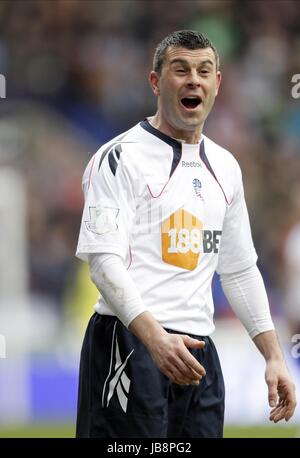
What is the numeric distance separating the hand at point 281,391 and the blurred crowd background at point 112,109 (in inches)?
197

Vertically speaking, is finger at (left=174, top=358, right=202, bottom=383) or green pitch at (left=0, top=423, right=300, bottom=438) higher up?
finger at (left=174, top=358, right=202, bottom=383)

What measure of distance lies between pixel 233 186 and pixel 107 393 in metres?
1.01

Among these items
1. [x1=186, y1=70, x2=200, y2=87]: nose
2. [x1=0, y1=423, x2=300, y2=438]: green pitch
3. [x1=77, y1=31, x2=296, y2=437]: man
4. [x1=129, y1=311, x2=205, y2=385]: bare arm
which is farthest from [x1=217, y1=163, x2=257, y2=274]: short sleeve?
[x1=0, y1=423, x2=300, y2=438]: green pitch

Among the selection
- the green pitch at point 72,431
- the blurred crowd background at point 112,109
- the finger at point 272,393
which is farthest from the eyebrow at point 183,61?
the blurred crowd background at point 112,109

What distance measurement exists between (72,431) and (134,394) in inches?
157

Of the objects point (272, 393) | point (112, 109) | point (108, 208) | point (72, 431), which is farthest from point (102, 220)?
point (112, 109)

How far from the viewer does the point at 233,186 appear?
4.46 m

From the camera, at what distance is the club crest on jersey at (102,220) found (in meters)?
4.02

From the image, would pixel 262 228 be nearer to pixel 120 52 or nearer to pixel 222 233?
pixel 120 52

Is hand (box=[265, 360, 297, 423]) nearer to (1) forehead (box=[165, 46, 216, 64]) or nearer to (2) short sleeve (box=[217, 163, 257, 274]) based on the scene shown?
(2) short sleeve (box=[217, 163, 257, 274])

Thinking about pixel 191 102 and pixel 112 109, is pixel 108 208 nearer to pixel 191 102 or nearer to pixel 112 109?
pixel 191 102

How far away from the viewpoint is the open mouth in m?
4.29

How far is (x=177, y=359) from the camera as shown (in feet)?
12.1

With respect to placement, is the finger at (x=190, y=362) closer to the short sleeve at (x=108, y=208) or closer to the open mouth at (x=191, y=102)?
the short sleeve at (x=108, y=208)
